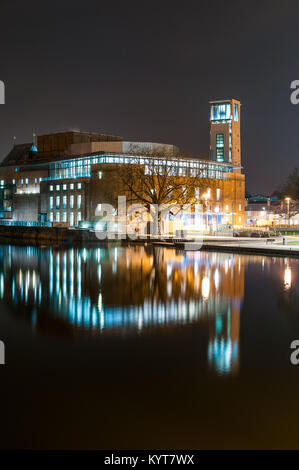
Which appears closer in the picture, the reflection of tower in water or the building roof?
the reflection of tower in water

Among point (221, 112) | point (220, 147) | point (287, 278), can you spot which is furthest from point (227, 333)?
point (221, 112)

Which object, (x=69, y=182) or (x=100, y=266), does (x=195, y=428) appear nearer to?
(x=100, y=266)

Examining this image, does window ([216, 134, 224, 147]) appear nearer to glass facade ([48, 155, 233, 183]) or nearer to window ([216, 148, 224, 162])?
window ([216, 148, 224, 162])

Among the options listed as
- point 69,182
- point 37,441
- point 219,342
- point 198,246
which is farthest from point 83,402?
point 69,182

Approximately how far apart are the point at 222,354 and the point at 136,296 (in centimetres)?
677

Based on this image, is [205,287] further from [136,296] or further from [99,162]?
[99,162]

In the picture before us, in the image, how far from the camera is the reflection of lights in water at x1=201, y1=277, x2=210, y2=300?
635 inches

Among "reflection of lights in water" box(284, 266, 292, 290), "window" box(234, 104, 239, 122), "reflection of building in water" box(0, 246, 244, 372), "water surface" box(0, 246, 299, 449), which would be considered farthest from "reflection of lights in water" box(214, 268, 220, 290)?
"window" box(234, 104, 239, 122)

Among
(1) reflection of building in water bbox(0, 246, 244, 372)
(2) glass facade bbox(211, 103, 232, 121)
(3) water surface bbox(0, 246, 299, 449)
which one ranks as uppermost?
(2) glass facade bbox(211, 103, 232, 121)

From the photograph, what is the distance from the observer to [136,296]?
16000 millimetres

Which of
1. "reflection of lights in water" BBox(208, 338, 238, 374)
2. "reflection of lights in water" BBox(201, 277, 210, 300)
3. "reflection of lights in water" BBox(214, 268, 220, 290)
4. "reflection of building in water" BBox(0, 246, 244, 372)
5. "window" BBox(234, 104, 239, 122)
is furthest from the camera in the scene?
"window" BBox(234, 104, 239, 122)

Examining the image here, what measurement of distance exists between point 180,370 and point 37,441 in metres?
3.14

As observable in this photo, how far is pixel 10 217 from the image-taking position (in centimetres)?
11231

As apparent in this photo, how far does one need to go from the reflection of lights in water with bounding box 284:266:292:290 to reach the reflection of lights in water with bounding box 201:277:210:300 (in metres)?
2.88
